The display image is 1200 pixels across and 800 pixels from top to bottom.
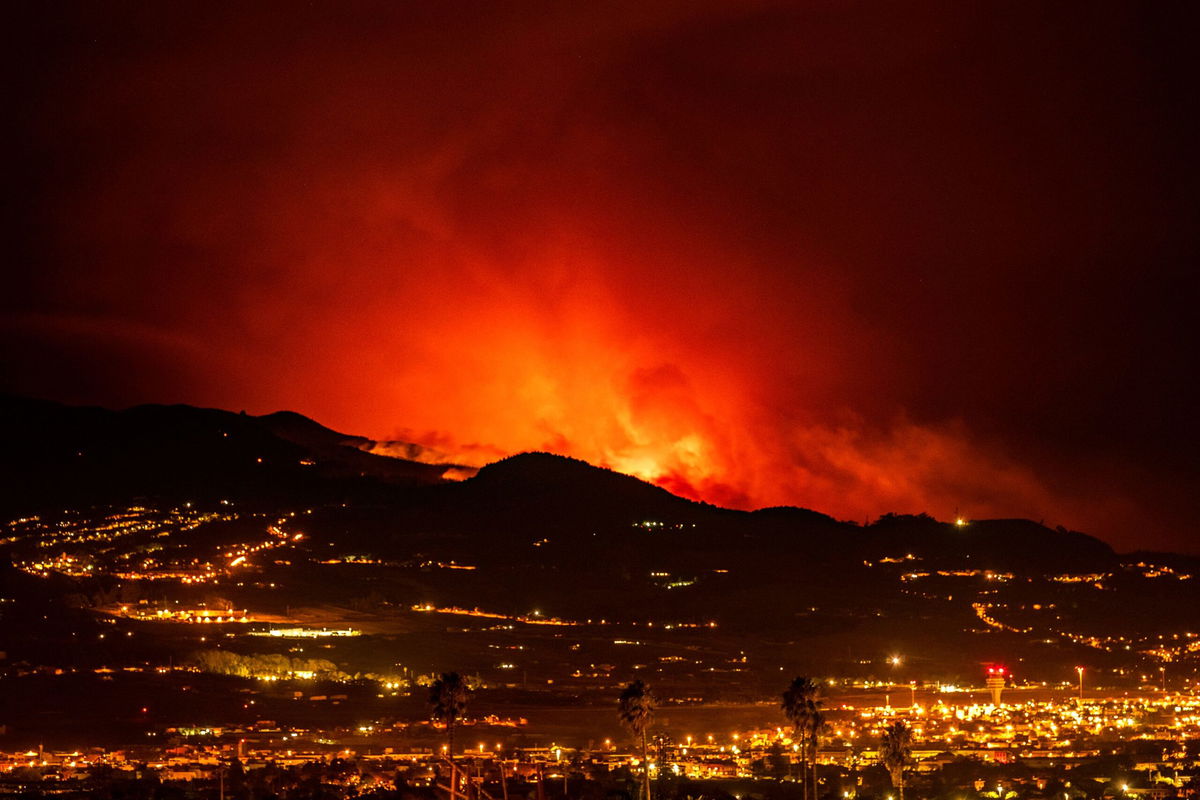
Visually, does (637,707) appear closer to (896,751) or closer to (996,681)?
(896,751)

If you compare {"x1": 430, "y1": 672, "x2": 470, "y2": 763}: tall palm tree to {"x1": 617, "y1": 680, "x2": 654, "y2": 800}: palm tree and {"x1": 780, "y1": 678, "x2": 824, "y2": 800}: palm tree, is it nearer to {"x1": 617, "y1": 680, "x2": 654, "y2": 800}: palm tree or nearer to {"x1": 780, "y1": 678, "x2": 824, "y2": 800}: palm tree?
{"x1": 617, "y1": 680, "x2": 654, "y2": 800}: palm tree

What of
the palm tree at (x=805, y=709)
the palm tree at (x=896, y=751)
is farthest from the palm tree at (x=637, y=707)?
the palm tree at (x=896, y=751)

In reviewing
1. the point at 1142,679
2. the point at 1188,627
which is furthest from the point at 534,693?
the point at 1188,627

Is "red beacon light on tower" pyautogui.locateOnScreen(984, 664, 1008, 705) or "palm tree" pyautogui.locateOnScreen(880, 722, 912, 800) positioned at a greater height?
"red beacon light on tower" pyautogui.locateOnScreen(984, 664, 1008, 705)

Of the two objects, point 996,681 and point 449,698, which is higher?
point 996,681

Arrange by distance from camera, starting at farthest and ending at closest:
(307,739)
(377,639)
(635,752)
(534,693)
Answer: (377,639), (534,693), (307,739), (635,752)

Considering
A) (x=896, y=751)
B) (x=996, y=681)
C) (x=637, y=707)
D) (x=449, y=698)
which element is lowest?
(x=896, y=751)

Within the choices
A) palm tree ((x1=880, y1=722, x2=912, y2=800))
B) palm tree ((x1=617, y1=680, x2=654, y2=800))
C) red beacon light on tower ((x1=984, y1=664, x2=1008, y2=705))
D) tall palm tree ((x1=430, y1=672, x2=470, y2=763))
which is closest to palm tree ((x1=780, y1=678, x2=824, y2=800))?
palm tree ((x1=880, y1=722, x2=912, y2=800))

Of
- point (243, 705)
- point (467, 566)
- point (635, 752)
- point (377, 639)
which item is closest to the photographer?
point (635, 752)

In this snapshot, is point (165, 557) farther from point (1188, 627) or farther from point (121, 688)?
point (1188, 627)

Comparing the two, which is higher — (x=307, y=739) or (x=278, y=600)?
(x=278, y=600)

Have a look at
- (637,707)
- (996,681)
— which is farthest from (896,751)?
(996,681)
